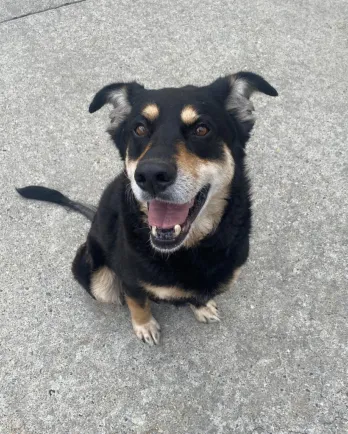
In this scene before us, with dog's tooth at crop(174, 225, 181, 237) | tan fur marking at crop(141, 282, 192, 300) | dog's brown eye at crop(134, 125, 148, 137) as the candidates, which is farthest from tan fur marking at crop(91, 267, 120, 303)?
dog's brown eye at crop(134, 125, 148, 137)

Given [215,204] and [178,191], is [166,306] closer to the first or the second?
[215,204]

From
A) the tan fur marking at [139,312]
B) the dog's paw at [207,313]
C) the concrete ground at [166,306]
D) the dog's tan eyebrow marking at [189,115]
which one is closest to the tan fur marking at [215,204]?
the dog's tan eyebrow marking at [189,115]

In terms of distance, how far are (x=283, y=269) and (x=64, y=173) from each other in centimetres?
181

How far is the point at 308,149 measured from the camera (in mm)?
3395

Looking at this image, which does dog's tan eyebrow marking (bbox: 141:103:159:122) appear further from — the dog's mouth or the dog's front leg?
the dog's front leg

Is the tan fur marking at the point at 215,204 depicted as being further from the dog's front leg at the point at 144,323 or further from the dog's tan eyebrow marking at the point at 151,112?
the dog's front leg at the point at 144,323

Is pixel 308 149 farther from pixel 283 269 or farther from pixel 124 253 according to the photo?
pixel 124 253

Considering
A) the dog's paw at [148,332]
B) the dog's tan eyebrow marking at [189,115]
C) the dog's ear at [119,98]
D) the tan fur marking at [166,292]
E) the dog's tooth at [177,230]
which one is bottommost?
the dog's paw at [148,332]

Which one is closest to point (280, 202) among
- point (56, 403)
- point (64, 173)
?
point (64, 173)

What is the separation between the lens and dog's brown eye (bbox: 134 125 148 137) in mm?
2043

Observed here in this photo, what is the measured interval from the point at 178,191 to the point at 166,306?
48.3 inches

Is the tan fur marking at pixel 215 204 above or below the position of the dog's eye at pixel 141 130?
below

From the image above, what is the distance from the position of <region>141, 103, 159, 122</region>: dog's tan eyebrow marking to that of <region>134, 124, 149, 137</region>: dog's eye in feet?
0.18

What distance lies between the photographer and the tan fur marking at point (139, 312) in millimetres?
2463
